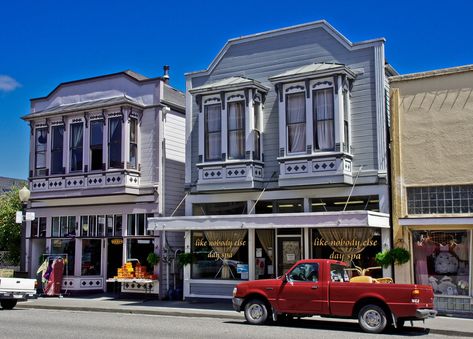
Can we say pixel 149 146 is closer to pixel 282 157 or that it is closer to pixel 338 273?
pixel 282 157

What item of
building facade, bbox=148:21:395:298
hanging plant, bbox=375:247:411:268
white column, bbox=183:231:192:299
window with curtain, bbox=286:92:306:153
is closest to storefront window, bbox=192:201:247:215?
building facade, bbox=148:21:395:298

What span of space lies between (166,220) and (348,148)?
22.2ft

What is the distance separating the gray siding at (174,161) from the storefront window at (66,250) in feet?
15.9

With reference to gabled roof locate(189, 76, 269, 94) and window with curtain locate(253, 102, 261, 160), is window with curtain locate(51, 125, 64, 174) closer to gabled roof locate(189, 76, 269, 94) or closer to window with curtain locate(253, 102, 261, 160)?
gabled roof locate(189, 76, 269, 94)

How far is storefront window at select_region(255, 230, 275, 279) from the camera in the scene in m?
21.8

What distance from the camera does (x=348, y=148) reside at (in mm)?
20531

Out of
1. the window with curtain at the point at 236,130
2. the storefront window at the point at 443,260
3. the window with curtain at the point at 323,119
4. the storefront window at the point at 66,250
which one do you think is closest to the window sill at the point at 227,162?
the window with curtain at the point at 236,130

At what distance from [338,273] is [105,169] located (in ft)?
38.5

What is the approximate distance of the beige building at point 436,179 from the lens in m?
18.8

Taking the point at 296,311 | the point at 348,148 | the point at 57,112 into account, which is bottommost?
the point at 296,311

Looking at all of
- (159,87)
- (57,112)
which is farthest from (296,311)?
(57,112)

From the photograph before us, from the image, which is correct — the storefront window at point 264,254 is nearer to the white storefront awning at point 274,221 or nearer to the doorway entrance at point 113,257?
the white storefront awning at point 274,221

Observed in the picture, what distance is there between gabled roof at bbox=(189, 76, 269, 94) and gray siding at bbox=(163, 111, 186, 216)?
2.72 m

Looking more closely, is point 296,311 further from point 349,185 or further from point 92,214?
point 92,214
